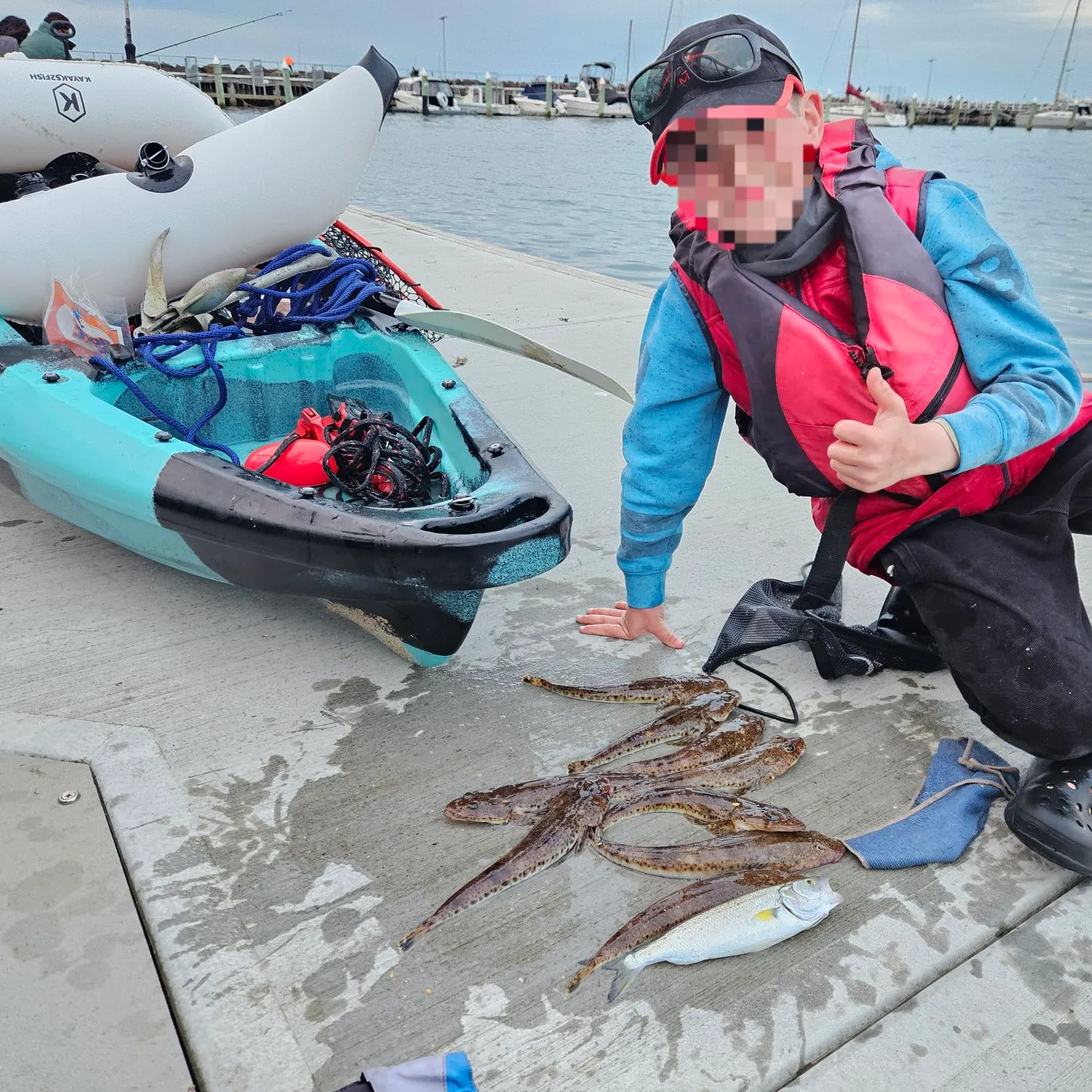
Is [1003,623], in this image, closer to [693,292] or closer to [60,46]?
[693,292]

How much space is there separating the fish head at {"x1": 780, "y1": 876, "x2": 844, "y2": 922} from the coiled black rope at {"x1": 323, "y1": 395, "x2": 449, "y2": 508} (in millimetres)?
1531

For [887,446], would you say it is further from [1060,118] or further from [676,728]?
[1060,118]

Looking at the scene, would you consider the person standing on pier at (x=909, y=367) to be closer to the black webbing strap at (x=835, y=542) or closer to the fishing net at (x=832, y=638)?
the black webbing strap at (x=835, y=542)

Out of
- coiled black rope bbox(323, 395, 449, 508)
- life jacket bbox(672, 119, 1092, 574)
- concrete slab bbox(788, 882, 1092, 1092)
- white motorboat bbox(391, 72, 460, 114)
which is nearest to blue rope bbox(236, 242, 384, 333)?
coiled black rope bbox(323, 395, 449, 508)

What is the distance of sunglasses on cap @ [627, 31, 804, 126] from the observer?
6.44 ft

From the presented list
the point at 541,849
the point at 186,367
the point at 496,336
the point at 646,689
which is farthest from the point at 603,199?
the point at 541,849

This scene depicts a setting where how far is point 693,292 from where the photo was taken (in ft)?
7.73

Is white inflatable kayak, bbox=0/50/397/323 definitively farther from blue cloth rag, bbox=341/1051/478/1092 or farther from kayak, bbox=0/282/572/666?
blue cloth rag, bbox=341/1051/478/1092

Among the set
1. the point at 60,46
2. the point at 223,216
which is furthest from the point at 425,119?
the point at 223,216

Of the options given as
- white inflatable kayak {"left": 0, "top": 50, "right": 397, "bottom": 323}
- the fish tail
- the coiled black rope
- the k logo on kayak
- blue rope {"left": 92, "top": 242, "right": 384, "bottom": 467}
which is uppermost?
the k logo on kayak

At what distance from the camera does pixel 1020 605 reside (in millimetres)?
2080

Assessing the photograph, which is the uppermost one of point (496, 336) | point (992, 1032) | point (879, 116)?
point (496, 336)

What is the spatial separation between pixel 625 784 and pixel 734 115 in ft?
4.79

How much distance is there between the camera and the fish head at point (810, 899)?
182cm
